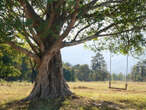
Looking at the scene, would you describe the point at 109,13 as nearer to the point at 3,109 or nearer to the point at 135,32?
→ the point at 135,32

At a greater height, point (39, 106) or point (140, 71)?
point (140, 71)

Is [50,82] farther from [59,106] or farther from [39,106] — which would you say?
[59,106]

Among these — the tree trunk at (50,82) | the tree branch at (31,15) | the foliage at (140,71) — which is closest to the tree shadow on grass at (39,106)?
the tree trunk at (50,82)

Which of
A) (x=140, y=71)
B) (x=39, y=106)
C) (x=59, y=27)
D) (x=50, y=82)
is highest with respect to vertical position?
(x=59, y=27)

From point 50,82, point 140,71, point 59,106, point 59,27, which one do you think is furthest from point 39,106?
point 140,71

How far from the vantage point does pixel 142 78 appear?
7962 cm

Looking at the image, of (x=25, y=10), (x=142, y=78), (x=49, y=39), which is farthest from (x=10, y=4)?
(x=142, y=78)

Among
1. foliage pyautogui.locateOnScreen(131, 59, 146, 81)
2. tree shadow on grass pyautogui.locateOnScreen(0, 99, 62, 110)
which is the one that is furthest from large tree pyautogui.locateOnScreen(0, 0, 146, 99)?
foliage pyautogui.locateOnScreen(131, 59, 146, 81)

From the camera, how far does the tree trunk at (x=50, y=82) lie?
457 inches

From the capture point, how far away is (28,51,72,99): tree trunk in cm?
1161

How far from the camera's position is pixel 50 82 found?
12016 mm

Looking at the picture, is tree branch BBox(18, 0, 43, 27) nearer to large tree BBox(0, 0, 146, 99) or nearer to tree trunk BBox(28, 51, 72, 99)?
large tree BBox(0, 0, 146, 99)

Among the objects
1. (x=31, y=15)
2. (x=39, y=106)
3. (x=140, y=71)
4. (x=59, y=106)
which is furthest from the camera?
(x=140, y=71)

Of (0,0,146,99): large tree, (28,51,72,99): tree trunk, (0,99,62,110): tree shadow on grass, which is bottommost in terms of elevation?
(0,99,62,110): tree shadow on grass
